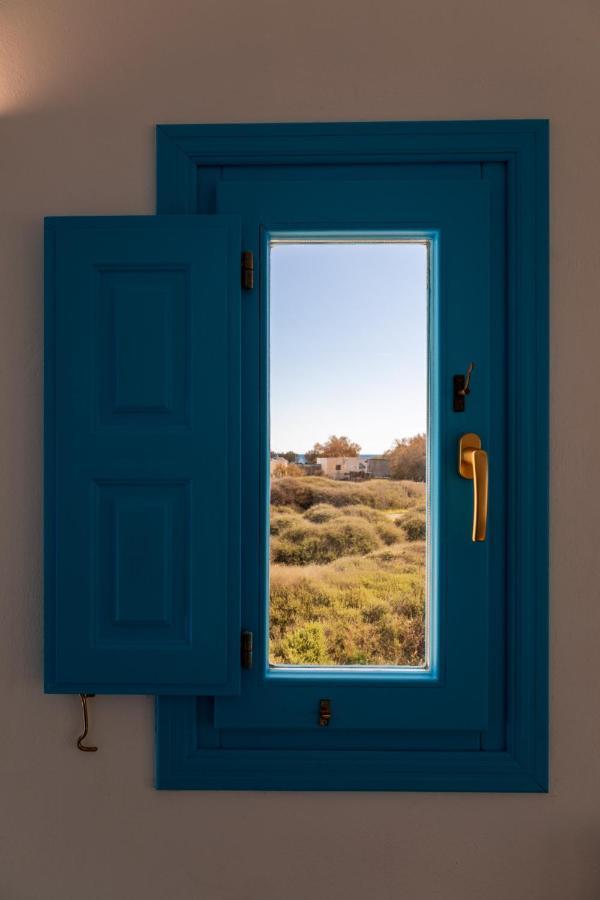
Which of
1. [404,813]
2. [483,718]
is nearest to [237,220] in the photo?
[483,718]

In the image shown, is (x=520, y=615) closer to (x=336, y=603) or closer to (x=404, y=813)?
(x=336, y=603)

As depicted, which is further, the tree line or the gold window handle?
the tree line

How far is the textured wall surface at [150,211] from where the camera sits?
1.31 meters

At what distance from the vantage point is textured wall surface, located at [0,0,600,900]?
1.31 m

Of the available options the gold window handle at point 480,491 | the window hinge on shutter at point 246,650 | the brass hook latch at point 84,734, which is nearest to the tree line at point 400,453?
the gold window handle at point 480,491

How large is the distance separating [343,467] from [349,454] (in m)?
0.03

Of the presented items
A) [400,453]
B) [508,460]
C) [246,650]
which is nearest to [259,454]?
[400,453]

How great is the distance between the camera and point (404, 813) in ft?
4.32

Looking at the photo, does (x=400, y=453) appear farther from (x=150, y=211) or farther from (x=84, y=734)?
(x=84, y=734)

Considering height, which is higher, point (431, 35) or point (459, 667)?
point (431, 35)

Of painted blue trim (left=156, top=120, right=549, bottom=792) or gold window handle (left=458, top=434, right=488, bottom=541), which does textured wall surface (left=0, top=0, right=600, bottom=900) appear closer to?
painted blue trim (left=156, top=120, right=549, bottom=792)

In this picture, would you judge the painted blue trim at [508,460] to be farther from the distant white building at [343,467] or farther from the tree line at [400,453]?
the distant white building at [343,467]

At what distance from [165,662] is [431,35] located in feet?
4.76

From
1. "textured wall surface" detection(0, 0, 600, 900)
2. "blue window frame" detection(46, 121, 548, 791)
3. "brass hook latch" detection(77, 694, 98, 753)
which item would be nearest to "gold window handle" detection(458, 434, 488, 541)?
"blue window frame" detection(46, 121, 548, 791)
